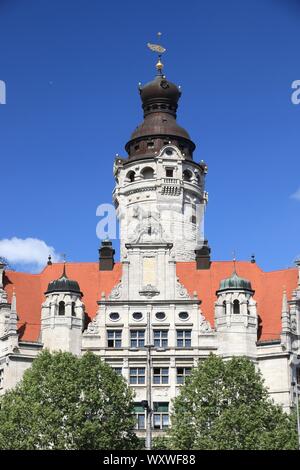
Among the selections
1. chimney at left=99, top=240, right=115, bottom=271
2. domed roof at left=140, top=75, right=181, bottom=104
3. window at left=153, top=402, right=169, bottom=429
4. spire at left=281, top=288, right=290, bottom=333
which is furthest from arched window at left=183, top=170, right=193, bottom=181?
window at left=153, top=402, right=169, bottom=429

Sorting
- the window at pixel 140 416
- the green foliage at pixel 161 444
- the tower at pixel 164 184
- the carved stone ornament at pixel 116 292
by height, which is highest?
the tower at pixel 164 184

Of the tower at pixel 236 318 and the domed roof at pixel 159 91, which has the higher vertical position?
the domed roof at pixel 159 91

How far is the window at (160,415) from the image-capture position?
301 feet

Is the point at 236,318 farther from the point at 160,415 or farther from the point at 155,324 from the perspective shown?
the point at 160,415

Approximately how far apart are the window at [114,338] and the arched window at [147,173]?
30.0 metres

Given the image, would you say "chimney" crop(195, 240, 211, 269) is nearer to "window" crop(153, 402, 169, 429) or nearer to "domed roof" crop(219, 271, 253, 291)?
"domed roof" crop(219, 271, 253, 291)

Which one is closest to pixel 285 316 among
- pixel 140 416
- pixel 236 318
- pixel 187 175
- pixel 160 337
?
pixel 236 318

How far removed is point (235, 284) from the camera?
312 ft

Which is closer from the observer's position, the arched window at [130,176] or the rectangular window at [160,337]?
the rectangular window at [160,337]

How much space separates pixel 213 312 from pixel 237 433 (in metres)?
23.6

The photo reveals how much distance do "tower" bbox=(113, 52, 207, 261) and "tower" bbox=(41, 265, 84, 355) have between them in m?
21.2

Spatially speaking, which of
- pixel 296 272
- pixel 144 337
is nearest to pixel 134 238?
pixel 144 337

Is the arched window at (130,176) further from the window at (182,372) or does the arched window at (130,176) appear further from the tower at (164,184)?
the window at (182,372)

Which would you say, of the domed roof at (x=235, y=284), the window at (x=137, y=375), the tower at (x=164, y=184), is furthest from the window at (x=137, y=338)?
the tower at (x=164, y=184)
